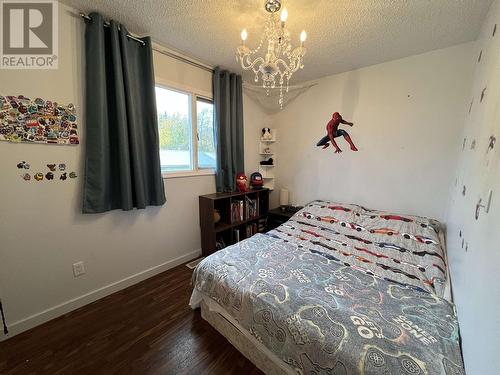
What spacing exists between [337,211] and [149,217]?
211cm

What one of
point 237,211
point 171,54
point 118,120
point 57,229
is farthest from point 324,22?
point 57,229

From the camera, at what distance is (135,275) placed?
2.07 m

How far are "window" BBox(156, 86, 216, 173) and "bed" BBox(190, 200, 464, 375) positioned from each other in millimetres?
1264

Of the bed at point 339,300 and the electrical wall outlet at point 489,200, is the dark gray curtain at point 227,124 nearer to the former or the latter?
A: the bed at point 339,300

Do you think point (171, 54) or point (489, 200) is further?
point (171, 54)

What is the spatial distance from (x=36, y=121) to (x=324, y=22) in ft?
7.50

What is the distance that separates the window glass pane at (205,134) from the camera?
8.32 ft

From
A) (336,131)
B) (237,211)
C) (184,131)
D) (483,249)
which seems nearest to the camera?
(483,249)

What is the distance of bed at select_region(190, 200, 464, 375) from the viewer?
0.85 metres

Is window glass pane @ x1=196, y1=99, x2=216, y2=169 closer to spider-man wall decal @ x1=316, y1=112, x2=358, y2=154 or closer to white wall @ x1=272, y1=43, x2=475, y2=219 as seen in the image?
white wall @ x1=272, y1=43, x2=475, y2=219

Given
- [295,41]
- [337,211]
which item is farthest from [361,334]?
[295,41]

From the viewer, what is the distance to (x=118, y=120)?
1708 millimetres

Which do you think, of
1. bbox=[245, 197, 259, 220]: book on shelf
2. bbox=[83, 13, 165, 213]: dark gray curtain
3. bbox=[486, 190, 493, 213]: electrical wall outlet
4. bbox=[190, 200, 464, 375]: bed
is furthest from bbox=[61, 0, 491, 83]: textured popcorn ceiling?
bbox=[245, 197, 259, 220]: book on shelf

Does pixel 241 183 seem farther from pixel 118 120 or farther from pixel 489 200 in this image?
pixel 489 200
